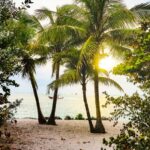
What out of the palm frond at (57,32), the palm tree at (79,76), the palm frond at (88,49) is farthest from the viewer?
the palm tree at (79,76)

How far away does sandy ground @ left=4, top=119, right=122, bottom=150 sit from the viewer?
59.6ft

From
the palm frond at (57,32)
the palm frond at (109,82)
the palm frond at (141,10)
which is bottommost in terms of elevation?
the palm frond at (109,82)

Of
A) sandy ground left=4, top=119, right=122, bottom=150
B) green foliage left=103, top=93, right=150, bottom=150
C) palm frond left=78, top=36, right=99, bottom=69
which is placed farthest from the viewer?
palm frond left=78, top=36, right=99, bottom=69

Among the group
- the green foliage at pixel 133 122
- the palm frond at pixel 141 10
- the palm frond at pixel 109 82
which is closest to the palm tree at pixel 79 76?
the palm frond at pixel 109 82

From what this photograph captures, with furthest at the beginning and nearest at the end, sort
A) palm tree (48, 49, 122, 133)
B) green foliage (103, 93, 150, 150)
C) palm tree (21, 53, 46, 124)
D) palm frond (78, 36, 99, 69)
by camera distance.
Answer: palm tree (21, 53, 46, 124) → palm tree (48, 49, 122, 133) → palm frond (78, 36, 99, 69) → green foliage (103, 93, 150, 150)

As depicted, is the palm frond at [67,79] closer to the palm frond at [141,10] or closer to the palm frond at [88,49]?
the palm frond at [88,49]

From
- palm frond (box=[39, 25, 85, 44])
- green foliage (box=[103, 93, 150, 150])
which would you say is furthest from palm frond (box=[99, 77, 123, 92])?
green foliage (box=[103, 93, 150, 150])

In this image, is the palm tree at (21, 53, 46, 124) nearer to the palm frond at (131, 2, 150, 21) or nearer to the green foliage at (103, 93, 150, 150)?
the palm frond at (131, 2, 150, 21)

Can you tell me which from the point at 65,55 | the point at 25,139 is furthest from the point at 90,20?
the point at 25,139

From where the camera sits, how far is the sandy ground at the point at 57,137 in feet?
59.6

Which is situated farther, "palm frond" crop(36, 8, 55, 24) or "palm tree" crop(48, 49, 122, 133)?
"palm frond" crop(36, 8, 55, 24)

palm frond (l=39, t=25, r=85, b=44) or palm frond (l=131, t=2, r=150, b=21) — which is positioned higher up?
palm frond (l=131, t=2, r=150, b=21)

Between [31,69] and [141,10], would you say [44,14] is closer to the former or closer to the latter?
[31,69]

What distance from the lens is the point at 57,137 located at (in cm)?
2130
